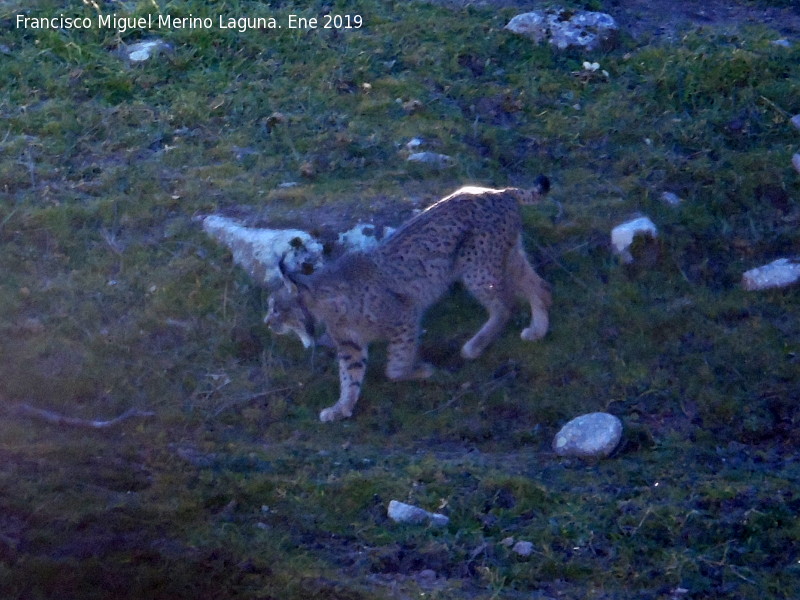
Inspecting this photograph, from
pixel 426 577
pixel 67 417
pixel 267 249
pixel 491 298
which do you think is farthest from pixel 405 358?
pixel 426 577

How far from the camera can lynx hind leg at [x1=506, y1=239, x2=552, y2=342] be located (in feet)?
25.2

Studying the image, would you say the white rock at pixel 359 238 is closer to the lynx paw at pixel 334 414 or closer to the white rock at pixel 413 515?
the lynx paw at pixel 334 414

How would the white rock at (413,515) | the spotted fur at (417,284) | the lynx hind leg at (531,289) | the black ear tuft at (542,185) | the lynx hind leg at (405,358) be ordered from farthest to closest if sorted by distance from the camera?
the black ear tuft at (542,185), the lynx hind leg at (531,289), the spotted fur at (417,284), the lynx hind leg at (405,358), the white rock at (413,515)

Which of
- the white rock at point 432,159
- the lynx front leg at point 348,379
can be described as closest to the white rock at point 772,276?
the white rock at point 432,159

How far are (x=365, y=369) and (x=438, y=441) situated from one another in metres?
0.93

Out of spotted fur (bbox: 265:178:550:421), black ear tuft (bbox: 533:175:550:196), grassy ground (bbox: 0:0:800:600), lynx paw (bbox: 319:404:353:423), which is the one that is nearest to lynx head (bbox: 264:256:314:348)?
spotted fur (bbox: 265:178:550:421)

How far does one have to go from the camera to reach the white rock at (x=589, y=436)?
20.8ft

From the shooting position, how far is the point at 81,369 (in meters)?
7.30

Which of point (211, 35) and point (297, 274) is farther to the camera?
point (211, 35)

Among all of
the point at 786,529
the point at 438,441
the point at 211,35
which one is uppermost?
the point at 211,35

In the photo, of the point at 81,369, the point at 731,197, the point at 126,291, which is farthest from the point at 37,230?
the point at 731,197

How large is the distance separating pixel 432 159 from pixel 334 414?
8.94 feet

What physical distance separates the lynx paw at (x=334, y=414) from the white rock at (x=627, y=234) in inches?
92.7

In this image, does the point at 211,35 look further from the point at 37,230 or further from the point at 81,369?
the point at 81,369
